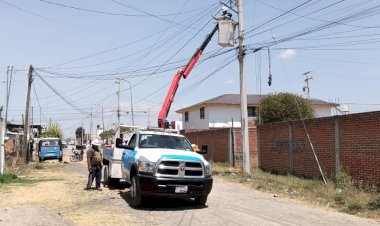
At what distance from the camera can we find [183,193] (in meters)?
12.1

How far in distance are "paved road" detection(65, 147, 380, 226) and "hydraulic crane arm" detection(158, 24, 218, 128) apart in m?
7.76

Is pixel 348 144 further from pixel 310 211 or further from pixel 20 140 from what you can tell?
pixel 20 140

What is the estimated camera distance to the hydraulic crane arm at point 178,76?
74.6ft

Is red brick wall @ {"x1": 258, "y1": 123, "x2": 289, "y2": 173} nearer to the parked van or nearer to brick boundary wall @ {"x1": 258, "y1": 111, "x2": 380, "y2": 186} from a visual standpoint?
brick boundary wall @ {"x1": 258, "y1": 111, "x2": 380, "y2": 186}

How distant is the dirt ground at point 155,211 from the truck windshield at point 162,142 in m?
1.60

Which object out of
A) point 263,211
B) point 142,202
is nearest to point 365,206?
point 263,211

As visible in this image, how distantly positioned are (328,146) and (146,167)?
28.1ft

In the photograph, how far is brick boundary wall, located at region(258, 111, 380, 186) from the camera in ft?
50.6

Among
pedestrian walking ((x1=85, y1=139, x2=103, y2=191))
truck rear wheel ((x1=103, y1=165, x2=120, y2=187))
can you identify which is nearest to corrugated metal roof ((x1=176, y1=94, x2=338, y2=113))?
truck rear wheel ((x1=103, y1=165, x2=120, y2=187))

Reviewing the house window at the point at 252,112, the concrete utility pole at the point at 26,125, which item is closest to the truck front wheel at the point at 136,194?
the concrete utility pole at the point at 26,125

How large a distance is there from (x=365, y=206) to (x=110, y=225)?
22.4ft

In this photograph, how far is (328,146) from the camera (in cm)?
1784

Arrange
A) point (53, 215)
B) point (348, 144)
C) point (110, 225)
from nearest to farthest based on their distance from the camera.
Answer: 1. point (110, 225)
2. point (53, 215)
3. point (348, 144)

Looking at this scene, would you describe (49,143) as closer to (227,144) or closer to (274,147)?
(227,144)
